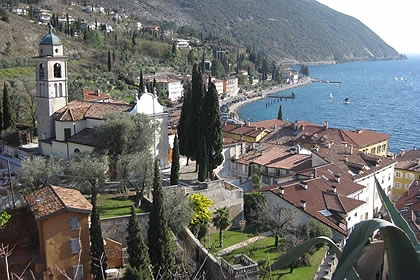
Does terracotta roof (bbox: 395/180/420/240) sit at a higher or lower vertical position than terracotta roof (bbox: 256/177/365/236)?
lower

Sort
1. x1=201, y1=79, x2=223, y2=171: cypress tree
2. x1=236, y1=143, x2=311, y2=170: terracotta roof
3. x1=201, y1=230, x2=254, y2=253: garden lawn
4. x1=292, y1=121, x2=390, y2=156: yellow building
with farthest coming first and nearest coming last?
x1=292, y1=121, x2=390, y2=156: yellow building
x1=236, y1=143, x2=311, y2=170: terracotta roof
x1=201, y1=79, x2=223, y2=171: cypress tree
x1=201, y1=230, x2=254, y2=253: garden lawn

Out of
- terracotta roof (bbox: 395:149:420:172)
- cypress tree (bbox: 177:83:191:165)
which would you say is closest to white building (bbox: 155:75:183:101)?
terracotta roof (bbox: 395:149:420:172)

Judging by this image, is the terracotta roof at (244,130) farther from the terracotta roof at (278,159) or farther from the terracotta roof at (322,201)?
the terracotta roof at (322,201)

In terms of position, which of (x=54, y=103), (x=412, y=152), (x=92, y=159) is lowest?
(x=412, y=152)

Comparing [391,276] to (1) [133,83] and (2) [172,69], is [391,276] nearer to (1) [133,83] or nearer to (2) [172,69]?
(1) [133,83]

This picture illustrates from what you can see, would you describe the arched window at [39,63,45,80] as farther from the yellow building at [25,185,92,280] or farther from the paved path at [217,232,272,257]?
the paved path at [217,232,272,257]

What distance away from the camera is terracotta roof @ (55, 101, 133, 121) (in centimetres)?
3097

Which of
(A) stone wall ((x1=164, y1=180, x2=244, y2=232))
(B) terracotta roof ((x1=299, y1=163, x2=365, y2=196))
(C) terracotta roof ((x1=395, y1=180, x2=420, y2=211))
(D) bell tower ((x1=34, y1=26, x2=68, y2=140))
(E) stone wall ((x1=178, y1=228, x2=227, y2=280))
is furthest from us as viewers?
(D) bell tower ((x1=34, y1=26, x2=68, y2=140))

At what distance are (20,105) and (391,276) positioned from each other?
4386cm

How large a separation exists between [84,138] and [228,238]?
456 inches

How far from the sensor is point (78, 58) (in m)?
96.9

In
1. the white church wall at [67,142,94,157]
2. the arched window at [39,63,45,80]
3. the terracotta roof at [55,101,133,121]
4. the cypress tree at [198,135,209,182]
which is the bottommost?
the cypress tree at [198,135,209,182]

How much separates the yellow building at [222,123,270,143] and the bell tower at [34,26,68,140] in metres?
26.1

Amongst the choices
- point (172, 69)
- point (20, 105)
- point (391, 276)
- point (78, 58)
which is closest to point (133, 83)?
point (78, 58)
